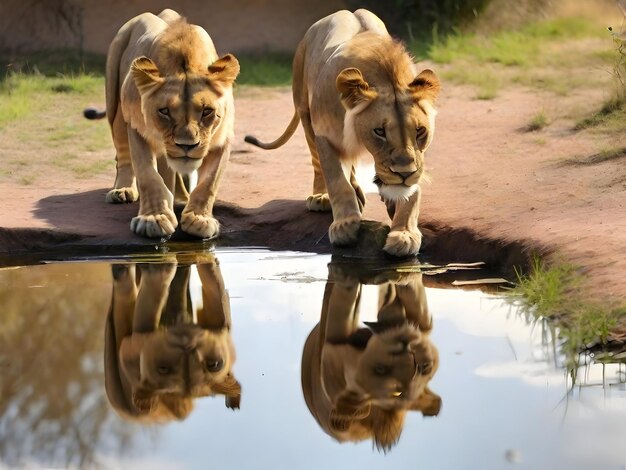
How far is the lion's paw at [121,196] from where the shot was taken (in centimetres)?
813

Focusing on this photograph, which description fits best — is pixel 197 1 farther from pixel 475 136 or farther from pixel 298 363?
pixel 298 363

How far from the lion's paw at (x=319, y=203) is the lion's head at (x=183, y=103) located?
84 centimetres

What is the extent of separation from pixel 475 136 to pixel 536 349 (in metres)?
5.19

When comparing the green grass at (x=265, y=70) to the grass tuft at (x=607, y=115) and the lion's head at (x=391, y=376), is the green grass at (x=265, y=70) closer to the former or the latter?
the grass tuft at (x=607, y=115)

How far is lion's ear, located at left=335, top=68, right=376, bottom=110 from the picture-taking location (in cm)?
652

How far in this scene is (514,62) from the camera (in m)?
13.0

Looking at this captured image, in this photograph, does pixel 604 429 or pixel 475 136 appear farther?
pixel 475 136

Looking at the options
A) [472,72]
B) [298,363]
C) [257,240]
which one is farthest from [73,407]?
[472,72]

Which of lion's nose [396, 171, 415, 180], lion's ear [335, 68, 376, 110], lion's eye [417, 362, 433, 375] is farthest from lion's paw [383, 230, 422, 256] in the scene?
lion's eye [417, 362, 433, 375]

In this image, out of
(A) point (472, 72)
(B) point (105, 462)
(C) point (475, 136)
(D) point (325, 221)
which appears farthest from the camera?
(A) point (472, 72)

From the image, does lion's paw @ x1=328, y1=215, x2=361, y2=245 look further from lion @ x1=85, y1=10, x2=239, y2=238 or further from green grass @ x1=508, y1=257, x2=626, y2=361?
green grass @ x1=508, y1=257, x2=626, y2=361

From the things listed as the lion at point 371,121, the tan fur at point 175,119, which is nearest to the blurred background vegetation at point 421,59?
the tan fur at point 175,119

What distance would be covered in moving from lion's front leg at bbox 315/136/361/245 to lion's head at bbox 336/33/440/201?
30 centimetres

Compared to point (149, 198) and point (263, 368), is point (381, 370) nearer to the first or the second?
point (263, 368)
